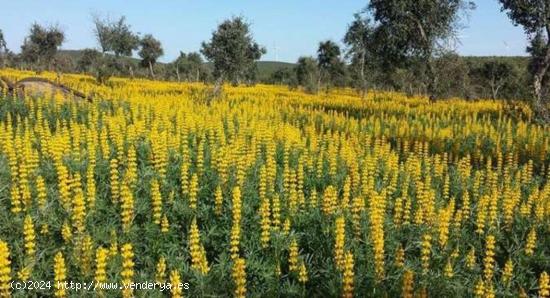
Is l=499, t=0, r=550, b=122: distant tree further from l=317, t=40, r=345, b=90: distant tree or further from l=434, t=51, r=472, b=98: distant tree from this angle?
l=317, t=40, r=345, b=90: distant tree

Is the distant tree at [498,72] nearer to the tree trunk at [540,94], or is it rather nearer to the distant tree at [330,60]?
the distant tree at [330,60]

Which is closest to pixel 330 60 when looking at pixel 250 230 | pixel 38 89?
pixel 38 89

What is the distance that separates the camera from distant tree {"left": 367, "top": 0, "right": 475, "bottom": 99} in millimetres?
27406

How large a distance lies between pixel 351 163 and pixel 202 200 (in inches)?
123

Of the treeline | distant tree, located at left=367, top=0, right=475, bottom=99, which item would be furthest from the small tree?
distant tree, located at left=367, top=0, right=475, bottom=99

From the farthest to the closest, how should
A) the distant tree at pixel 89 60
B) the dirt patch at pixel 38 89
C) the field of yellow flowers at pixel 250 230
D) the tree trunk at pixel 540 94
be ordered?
the distant tree at pixel 89 60 → the tree trunk at pixel 540 94 → the dirt patch at pixel 38 89 → the field of yellow flowers at pixel 250 230

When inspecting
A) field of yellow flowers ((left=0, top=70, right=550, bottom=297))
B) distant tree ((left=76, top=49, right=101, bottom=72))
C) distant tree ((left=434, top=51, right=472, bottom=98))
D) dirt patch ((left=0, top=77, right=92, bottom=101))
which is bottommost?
field of yellow flowers ((left=0, top=70, right=550, bottom=297))

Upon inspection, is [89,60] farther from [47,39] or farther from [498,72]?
[498,72]

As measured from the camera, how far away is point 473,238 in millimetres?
6410

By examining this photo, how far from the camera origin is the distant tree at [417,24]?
1079 inches

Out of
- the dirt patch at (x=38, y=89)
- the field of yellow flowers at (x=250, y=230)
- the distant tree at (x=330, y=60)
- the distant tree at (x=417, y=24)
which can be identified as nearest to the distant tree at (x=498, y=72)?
the distant tree at (x=330, y=60)

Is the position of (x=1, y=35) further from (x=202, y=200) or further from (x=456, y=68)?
(x=202, y=200)

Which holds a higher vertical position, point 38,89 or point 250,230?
point 38,89

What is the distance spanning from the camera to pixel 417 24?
28.1 m
